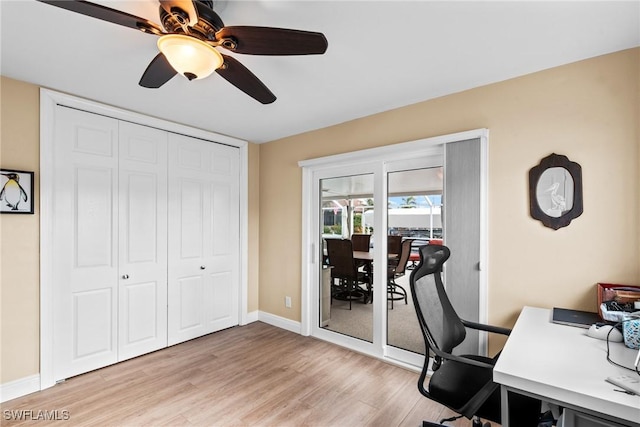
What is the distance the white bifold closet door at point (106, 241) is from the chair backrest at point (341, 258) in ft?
5.96

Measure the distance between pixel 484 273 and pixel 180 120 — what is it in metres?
3.27

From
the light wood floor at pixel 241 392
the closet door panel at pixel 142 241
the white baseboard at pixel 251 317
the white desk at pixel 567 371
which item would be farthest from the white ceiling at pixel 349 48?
the white baseboard at pixel 251 317

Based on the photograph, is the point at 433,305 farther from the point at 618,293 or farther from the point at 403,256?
the point at 403,256

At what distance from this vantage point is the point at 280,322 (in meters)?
3.93

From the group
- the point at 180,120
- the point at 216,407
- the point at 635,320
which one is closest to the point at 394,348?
the point at 216,407

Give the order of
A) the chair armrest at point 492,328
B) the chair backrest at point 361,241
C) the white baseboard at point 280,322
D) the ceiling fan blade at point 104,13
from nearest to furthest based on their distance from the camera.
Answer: the ceiling fan blade at point 104,13 < the chair armrest at point 492,328 < the chair backrest at point 361,241 < the white baseboard at point 280,322

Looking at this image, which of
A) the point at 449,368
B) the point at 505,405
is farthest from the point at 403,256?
the point at 505,405

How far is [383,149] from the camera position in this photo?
2.93 m

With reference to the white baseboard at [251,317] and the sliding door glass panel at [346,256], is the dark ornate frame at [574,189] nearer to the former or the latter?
the sliding door glass panel at [346,256]

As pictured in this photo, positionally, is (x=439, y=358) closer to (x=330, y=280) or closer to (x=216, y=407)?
(x=216, y=407)

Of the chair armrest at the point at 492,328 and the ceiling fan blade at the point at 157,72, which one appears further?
the chair armrest at the point at 492,328

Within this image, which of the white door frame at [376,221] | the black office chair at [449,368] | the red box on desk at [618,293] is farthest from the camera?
the white door frame at [376,221]

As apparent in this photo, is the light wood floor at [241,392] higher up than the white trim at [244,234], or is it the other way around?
the white trim at [244,234]

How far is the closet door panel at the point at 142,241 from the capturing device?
2.97 meters
